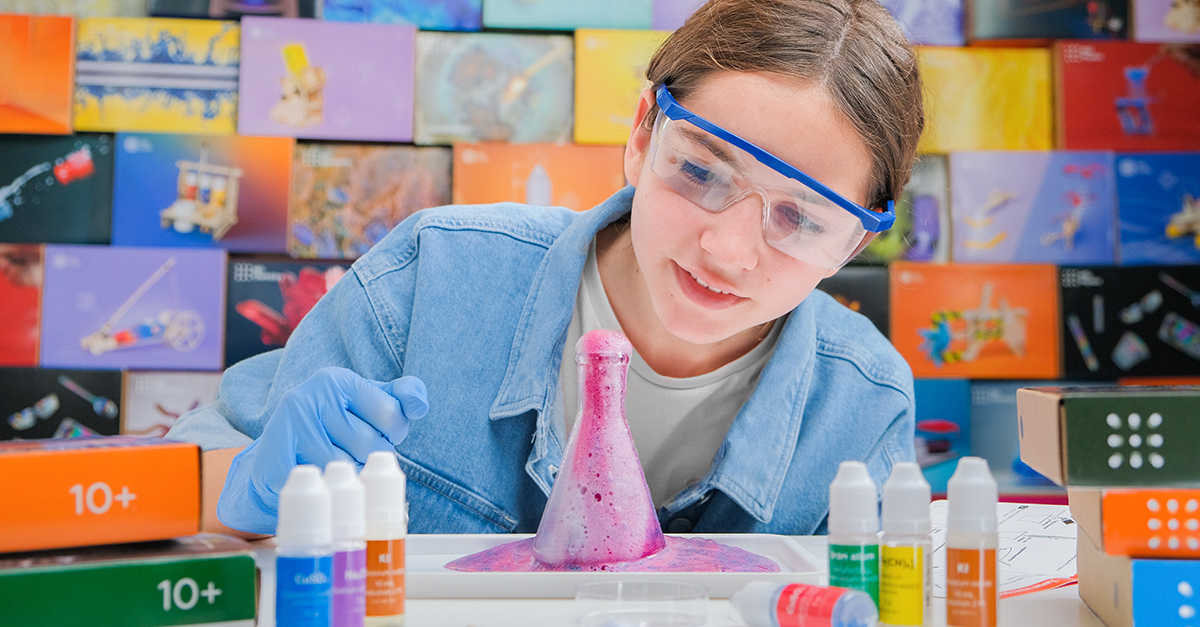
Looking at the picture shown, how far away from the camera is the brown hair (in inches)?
40.8

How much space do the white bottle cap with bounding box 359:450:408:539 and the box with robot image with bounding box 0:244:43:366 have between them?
2.14 m

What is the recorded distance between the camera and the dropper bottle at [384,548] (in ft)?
2.11

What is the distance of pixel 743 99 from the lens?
1.01 m

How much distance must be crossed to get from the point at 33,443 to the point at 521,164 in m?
1.89

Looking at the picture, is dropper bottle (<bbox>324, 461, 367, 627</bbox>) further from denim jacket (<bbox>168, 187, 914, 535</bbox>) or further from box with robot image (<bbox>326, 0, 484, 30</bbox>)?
box with robot image (<bbox>326, 0, 484, 30</bbox>)

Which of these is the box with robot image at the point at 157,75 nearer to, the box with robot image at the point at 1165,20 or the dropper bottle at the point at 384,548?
the dropper bottle at the point at 384,548

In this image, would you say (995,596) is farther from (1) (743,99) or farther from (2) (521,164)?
(2) (521,164)

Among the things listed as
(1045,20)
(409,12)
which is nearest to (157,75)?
(409,12)

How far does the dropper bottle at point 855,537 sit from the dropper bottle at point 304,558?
373mm

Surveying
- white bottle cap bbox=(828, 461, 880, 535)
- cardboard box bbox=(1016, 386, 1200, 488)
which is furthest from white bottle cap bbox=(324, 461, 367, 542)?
cardboard box bbox=(1016, 386, 1200, 488)

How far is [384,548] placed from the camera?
648 mm

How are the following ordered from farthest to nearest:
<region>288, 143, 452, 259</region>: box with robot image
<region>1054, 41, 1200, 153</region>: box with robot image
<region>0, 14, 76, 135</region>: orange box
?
1. <region>1054, 41, 1200, 153</region>: box with robot image
2. <region>288, 143, 452, 259</region>: box with robot image
3. <region>0, 14, 76, 135</region>: orange box

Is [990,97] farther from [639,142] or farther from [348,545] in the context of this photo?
[348,545]

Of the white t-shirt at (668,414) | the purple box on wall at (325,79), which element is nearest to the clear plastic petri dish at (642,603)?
the white t-shirt at (668,414)
